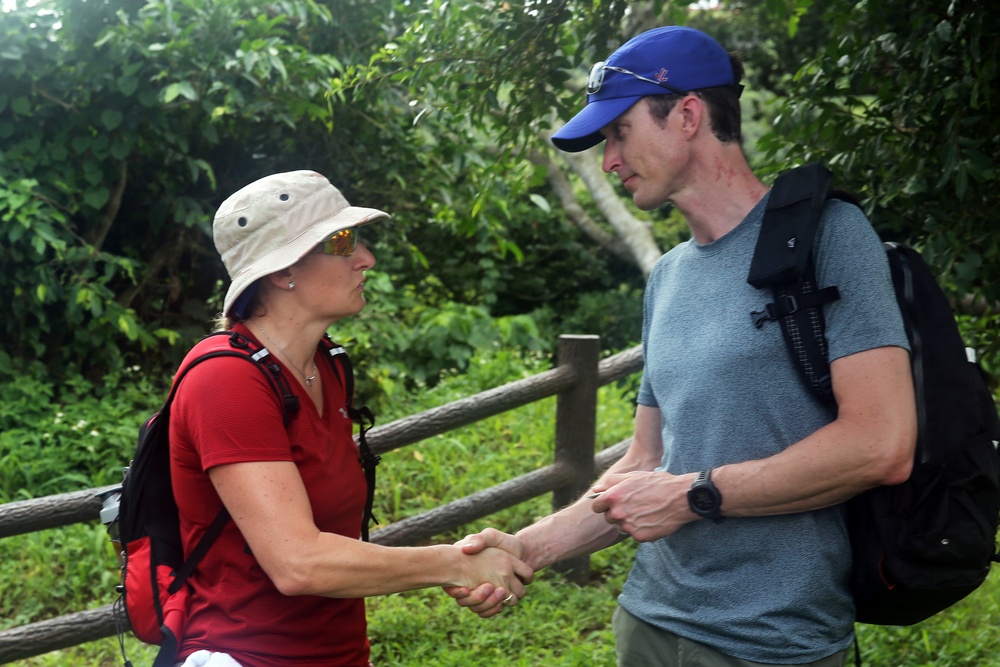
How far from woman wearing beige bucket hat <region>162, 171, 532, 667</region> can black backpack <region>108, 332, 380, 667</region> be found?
0.08 feet

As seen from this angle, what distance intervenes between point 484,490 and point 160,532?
310 cm

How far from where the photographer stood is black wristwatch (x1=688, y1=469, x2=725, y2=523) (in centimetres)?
196

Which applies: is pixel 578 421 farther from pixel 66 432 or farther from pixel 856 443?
pixel 856 443

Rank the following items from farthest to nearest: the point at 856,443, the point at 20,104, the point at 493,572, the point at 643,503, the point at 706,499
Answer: the point at 20,104, the point at 493,572, the point at 643,503, the point at 706,499, the point at 856,443

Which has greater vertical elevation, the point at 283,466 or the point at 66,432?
the point at 283,466

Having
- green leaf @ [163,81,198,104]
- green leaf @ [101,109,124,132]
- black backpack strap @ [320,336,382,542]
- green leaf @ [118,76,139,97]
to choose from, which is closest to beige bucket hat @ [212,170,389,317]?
black backpack strap @ [320,336,382,542]

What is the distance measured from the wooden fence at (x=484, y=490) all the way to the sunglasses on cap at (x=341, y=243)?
203 centimetres

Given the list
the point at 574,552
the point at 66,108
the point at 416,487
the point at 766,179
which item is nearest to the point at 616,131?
the point at 574,552

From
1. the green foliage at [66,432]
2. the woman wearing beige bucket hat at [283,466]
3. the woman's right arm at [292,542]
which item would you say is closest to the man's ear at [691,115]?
the woman wearing beige bucket hat at [283,466]

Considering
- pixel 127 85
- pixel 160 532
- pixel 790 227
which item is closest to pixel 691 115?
pixel 790 227

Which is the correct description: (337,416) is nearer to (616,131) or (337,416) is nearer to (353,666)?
(353,666)

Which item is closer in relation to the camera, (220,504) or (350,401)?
(220,504)

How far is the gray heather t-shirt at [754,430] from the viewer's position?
187 centimetres

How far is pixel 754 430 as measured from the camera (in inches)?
78.2
